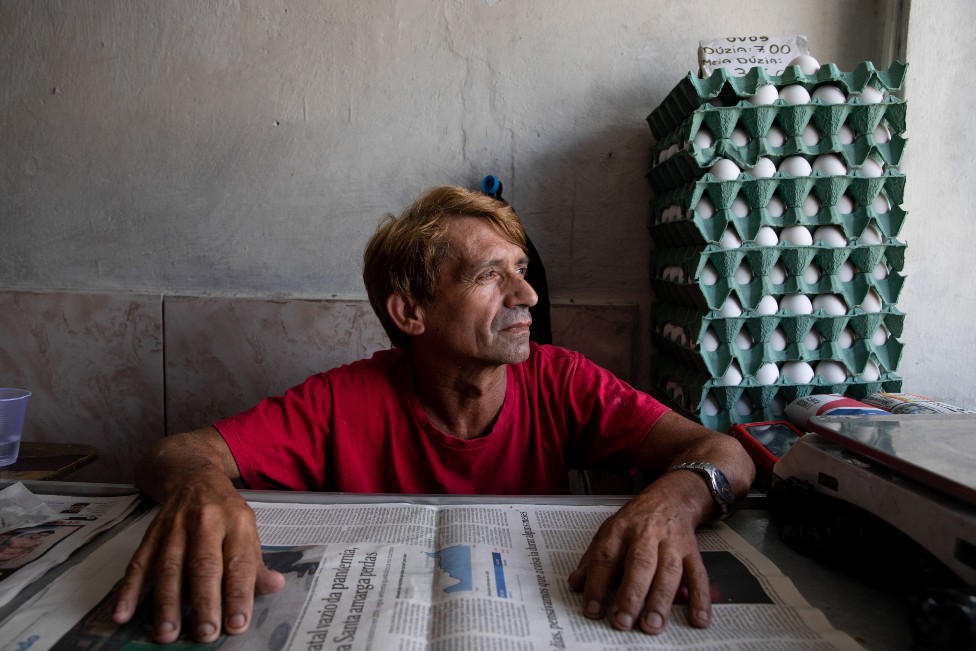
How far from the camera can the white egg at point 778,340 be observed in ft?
4.66

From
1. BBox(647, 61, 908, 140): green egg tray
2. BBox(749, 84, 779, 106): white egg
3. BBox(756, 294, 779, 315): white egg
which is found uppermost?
BBox(647, 61, 908, 140): green egg tray

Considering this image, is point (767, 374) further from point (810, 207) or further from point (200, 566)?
point (200, 566)

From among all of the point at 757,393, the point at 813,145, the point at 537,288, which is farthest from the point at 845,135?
the point at 537,288

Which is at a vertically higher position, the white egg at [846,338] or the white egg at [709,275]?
the white egg at [709,275]

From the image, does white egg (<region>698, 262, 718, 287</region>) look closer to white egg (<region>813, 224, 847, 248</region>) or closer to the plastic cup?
white egg (<region>813, 224, 847, 248</region>)

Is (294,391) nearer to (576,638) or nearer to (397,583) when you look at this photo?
(397,583)

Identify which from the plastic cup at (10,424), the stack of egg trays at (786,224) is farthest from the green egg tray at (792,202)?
the plastic cup at (10,424)

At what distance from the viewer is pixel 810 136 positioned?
54.6 inches

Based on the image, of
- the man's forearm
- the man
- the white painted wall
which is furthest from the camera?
the white painted wall

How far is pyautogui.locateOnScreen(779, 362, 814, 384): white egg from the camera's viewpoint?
142 cm

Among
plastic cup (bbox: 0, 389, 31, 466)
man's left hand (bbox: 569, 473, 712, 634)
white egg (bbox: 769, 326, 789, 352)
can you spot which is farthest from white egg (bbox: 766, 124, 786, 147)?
plastic cup (bbox: 0, 389, 31, 466)

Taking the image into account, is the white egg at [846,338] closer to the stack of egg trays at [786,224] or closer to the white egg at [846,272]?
the stack of egg trays at [786,224]

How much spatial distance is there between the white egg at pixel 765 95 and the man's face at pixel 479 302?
0.66 m

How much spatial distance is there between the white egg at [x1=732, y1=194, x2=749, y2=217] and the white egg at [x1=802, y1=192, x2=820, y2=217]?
13 centimetres
